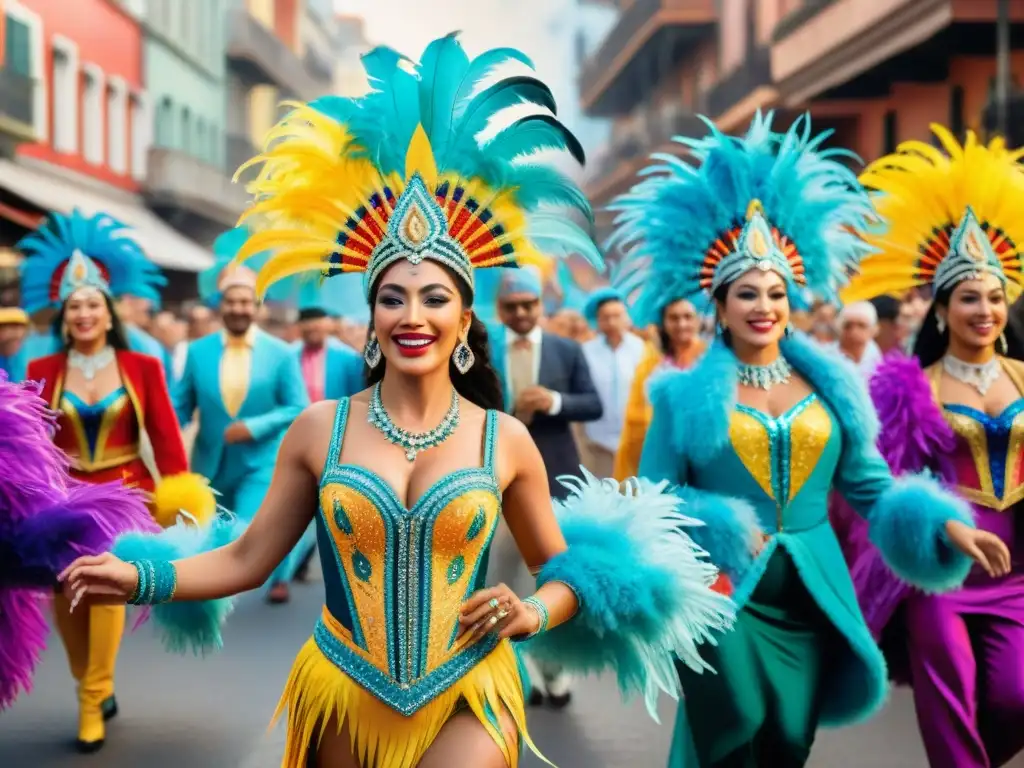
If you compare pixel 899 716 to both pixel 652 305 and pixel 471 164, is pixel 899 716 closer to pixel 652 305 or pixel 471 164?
pixel 652 305

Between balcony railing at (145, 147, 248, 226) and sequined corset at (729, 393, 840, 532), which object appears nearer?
sequined corset at (729, 393, 840, 532)

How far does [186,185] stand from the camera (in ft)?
110

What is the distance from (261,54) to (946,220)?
4098 centimetres

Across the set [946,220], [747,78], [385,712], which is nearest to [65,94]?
[747,78]

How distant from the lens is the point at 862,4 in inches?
741

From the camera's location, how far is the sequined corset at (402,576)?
3137 mm

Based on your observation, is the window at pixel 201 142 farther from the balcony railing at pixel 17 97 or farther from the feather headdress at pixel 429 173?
the feather headdress at pixel 429 173

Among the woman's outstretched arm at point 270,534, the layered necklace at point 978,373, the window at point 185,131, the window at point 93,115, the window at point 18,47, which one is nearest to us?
the woman's outstretched arm at point 270,534

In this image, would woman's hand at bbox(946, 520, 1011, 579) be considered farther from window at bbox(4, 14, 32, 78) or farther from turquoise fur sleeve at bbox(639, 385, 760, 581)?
window at bbox(4, 14, 32, 78)

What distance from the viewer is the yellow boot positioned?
230 inches

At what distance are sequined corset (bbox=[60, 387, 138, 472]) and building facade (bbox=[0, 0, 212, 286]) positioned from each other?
500 inches

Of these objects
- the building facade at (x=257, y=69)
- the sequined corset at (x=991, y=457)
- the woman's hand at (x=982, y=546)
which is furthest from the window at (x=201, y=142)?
the woman's hand at (x=982, y=546)

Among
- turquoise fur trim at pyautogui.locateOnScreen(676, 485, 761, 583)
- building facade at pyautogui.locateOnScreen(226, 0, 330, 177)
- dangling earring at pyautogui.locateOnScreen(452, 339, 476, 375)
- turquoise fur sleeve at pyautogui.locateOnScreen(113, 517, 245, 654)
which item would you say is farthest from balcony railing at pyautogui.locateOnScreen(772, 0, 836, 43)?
turquoise fur sleeve at pyautogui.locateOnScreen(113, 517, 245, 654)

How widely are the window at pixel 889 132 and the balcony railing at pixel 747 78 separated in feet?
17.4
